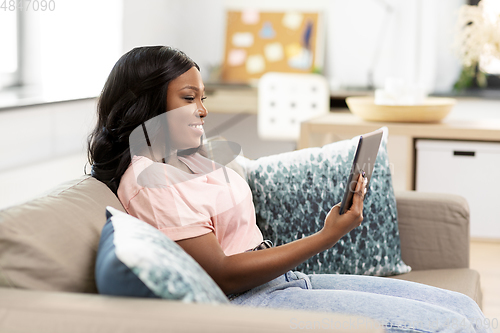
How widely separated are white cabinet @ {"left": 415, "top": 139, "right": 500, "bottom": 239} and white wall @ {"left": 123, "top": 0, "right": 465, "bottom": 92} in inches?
69.2

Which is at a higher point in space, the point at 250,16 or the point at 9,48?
the point at 250,16

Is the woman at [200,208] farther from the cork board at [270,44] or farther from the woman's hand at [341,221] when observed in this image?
the cork board at [270,44]

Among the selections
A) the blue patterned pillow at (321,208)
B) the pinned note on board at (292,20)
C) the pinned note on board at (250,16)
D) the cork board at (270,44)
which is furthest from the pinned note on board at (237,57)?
the blue patterned pillow at (321,208)

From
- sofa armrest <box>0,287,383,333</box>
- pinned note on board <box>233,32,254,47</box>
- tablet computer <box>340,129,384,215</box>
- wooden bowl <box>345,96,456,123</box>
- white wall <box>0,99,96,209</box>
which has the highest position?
pinned note on board <box>233,32,254,47</box>

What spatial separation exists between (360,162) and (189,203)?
1.18 ft

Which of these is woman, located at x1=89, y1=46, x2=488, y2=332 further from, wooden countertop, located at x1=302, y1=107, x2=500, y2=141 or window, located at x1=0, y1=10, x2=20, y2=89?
window, located at x1=0, y1=10, x2=20, y2=89

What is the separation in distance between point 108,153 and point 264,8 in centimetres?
358

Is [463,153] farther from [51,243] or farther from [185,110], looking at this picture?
[51,243]

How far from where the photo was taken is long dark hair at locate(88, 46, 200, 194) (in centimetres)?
117

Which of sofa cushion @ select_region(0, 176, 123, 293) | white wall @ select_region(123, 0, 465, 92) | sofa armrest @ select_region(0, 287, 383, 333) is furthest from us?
white wall @ select_region(123, 0, 465, 92)

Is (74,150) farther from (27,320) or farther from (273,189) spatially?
(27,320)

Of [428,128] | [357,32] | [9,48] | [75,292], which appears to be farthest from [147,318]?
[357,32]

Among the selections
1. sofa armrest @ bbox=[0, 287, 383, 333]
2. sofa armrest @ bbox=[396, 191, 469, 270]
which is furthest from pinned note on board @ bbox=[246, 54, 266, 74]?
sofa armrest @ bbox=[0, 287, 383, 333]

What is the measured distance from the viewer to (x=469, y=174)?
2.55 meters
